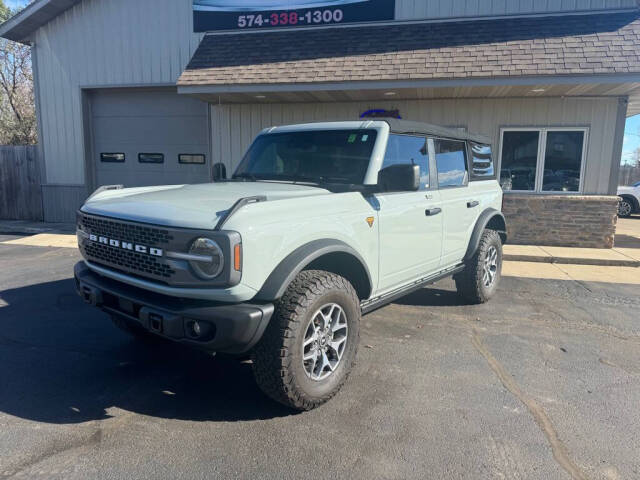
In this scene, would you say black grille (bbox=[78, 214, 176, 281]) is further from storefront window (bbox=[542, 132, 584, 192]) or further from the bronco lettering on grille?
storefront window (bbox=[542, 132, 584, 192])

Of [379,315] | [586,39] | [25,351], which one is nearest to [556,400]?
[379,315]

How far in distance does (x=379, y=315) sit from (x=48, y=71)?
1213cm

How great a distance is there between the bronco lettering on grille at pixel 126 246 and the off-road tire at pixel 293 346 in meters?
0.83

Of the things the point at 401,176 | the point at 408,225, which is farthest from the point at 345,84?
the point at 401,176

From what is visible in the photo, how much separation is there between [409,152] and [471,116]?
6452 mm

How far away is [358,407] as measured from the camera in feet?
10.3

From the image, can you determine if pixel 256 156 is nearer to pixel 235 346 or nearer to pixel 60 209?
pixel 235 346

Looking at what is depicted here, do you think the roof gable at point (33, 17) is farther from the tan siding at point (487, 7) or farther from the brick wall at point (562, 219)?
the brick wall at point (562, 219)

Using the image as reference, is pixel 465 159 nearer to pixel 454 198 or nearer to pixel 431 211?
pixel 454 198

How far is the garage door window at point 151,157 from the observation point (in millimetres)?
12180

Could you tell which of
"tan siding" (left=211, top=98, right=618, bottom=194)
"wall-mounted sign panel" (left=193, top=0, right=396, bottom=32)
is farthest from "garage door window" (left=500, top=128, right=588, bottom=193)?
"wall-mounted sign panel" (left=193, top=0, right=396, bottom=32)

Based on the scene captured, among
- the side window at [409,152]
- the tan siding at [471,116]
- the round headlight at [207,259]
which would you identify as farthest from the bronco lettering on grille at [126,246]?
the tan siding at [471,116]

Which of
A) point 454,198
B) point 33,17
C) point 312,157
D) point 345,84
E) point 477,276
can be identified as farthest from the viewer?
point 33,17

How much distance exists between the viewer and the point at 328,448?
2.68m
